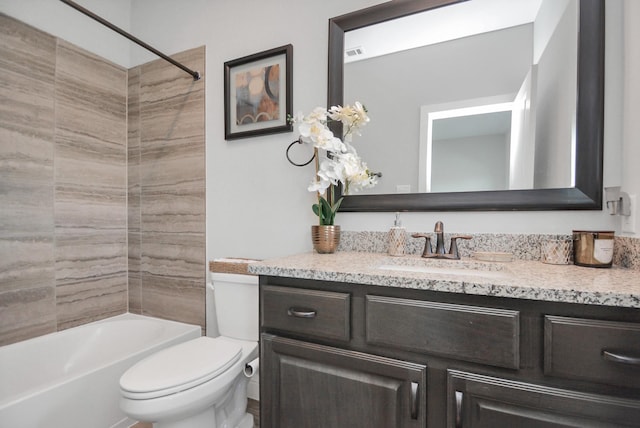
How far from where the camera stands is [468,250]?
128cm

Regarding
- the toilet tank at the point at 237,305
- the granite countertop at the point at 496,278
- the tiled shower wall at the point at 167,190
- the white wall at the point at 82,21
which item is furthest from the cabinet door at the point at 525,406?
the white wall at the point at 82,21

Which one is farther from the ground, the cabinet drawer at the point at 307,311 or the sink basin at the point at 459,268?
the sink basin at the point at 459,268

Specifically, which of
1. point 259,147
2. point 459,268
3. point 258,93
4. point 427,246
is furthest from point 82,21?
point 459,268

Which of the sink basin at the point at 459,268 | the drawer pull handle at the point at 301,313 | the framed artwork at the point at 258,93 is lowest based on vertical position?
the drawer pull handle at the point at 301,313

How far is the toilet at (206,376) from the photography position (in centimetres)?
106

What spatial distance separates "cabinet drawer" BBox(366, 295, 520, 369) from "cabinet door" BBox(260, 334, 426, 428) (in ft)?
0.25

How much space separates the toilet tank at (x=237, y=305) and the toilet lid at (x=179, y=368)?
0.59 feet

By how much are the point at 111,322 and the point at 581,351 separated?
7.76 ft

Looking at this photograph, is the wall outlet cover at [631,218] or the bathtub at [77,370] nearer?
the wall outlet cover at [631,218]

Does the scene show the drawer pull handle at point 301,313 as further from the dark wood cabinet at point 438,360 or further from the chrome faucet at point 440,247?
the chrome faucet at point 440,247

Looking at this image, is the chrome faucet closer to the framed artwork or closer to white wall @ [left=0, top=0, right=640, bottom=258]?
white wall @ [left=0, top=0, right=640, bottom=258]

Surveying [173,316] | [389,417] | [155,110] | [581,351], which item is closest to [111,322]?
[173,316]

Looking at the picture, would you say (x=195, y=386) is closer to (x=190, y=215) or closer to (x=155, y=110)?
(x=190, y=215)

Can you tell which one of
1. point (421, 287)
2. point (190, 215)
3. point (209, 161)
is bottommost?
point (421, 287)
